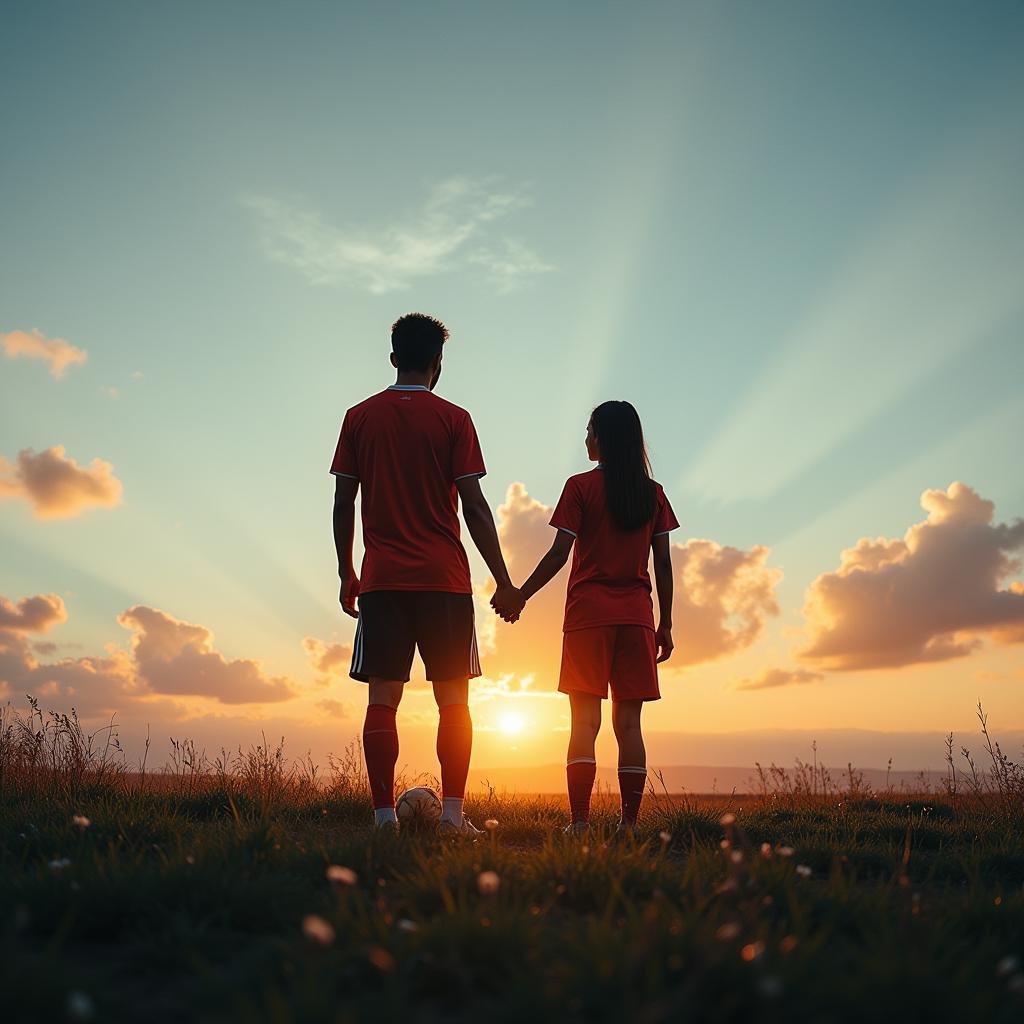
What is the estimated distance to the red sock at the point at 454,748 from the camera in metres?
5.56

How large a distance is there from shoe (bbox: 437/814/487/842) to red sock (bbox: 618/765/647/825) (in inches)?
47.1

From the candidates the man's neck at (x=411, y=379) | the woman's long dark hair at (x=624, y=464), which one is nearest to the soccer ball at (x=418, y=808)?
the woman's long dark hair at (x=624, y=464)

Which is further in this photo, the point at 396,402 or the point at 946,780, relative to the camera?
the point at 946,780

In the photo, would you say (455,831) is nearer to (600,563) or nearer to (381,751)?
(381,751)

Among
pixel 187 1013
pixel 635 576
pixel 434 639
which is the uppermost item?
pixel 635 576

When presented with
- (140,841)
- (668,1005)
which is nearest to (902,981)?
(668,1005)

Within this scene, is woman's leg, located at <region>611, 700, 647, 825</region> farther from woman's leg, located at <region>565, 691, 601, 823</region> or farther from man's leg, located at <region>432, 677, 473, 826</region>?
man's leg, located at <region>432, 677, 473, 826</region>

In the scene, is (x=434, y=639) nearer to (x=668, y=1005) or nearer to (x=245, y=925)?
(x=245, y=925)

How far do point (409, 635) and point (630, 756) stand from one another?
1896 millimetres

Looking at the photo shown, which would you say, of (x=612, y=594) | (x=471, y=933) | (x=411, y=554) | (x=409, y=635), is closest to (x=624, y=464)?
(x=612, y=594)

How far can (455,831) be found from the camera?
4.91 meters

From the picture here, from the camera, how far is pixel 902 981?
246 cm

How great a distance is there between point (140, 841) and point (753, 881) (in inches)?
128

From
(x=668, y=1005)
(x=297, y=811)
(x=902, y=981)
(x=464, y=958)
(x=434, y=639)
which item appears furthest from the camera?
(x=297, y=811)
